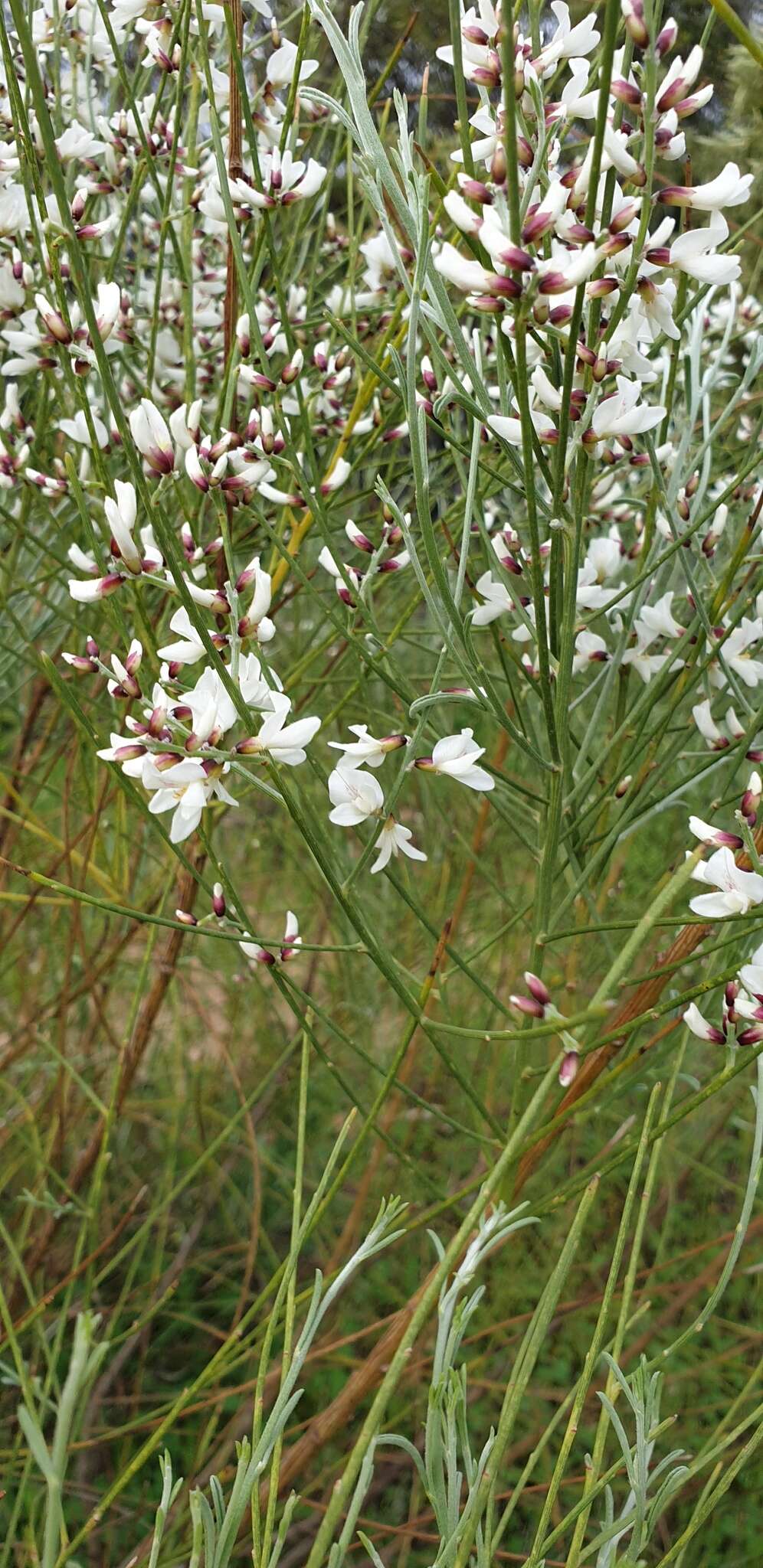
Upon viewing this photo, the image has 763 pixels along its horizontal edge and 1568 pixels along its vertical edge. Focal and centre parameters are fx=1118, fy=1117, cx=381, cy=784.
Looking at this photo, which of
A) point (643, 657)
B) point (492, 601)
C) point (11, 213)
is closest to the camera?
point (492, 601)

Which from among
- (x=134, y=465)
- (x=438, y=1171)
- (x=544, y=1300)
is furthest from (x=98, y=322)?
(x=438, y=1171)

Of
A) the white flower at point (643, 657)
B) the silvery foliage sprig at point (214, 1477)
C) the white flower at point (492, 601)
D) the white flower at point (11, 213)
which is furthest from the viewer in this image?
the white flower at point (11, 213)

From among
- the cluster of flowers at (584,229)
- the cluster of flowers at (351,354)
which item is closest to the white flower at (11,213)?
the cluster of flowers at (351,354)

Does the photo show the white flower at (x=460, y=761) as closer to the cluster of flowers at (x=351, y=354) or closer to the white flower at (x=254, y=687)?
the cluster of flowers at (x=351, y=354)

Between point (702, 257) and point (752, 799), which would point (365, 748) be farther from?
point (702, 257)

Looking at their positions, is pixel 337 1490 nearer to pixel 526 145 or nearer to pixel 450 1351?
pixel 450 1351

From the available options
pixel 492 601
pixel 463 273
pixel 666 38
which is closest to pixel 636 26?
pixel 666 38
